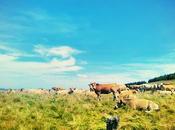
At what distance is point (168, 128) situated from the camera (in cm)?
1734

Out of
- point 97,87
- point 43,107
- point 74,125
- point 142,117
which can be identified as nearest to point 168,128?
point 142,117

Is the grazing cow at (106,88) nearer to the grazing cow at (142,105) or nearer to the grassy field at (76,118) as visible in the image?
the grazing cow at (142,105)

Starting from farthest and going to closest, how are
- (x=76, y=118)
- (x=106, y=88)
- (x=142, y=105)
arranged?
(x=106, y=88) → (x=142, y=105) → (x=76, y=118)

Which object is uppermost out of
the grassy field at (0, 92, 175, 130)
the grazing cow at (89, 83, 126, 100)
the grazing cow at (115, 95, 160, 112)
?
the grazing cow at (89, 83, 126, 100)

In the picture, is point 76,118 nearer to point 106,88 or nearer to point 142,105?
point 142,105

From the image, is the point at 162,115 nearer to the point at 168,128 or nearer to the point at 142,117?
the point at 142,117

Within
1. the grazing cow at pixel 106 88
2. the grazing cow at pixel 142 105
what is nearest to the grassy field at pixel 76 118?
the grazing cow at pixel 142 105

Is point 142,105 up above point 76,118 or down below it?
above

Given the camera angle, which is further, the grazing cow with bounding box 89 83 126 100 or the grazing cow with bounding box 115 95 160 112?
the grazing cow with bounding box 89 83 126 100

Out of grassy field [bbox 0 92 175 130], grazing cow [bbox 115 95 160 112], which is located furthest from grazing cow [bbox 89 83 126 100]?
grassy field [bbox 0 92 175 130]

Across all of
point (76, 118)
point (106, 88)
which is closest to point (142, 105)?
point (76, 118)

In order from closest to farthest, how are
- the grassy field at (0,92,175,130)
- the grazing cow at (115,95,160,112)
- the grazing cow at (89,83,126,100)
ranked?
the grassy field at (0,92,175,130), the grazing cow at (115,95,160,112), the grazing cow at (89,83,126,100)

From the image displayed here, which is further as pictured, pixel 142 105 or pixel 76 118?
pixel 142 105

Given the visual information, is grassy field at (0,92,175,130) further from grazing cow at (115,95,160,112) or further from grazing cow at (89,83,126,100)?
grazing cow at (89,83,126,100)
